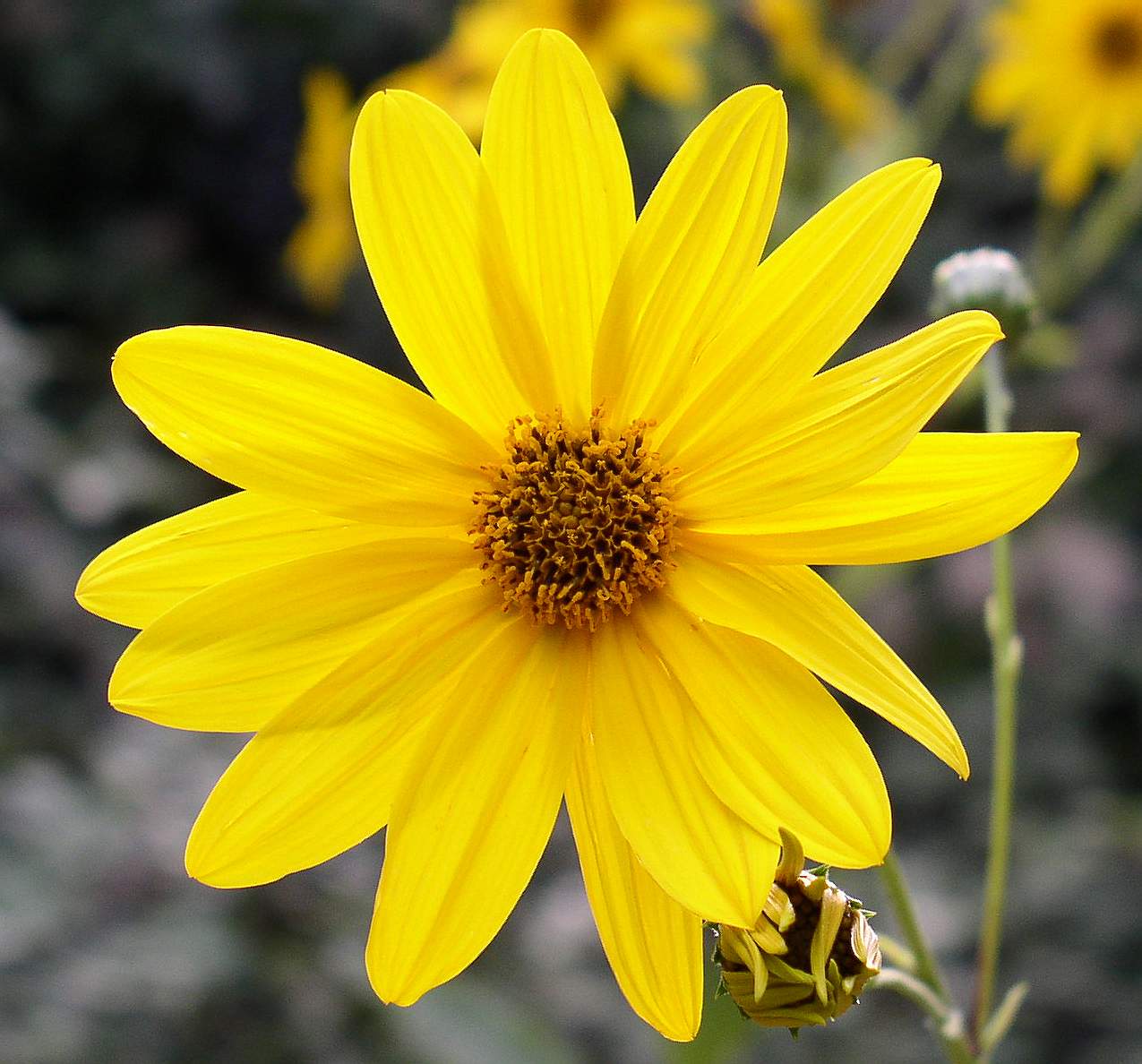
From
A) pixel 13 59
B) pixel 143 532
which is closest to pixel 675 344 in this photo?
pixel 143 532

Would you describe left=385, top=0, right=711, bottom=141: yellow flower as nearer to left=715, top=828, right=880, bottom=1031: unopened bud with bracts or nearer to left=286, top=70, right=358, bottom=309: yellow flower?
left=286, top=70, right=358, bottom=309: yellow flower

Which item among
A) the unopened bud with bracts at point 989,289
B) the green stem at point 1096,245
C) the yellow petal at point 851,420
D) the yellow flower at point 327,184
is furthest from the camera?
the yellow flower at point 327,184

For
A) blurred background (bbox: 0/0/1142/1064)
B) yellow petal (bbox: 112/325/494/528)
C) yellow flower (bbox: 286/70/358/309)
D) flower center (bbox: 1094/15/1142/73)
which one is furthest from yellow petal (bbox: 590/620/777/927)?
flower center (bbox: 1094/15/1142/73)

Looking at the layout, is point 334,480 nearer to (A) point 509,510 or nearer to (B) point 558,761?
(A) point 509,510

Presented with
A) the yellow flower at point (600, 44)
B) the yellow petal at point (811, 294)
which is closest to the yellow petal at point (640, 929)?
the yellow petal at point (811, 294)

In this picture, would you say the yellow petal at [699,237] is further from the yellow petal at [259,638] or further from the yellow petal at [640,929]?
the yellow petal at [640,929]
